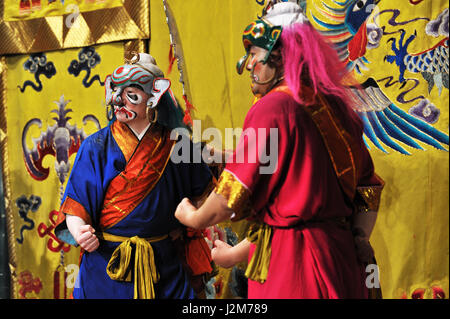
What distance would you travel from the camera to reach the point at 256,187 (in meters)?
1.54

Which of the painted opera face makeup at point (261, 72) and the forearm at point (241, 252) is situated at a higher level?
the painted opera face makeup at point (261, 72)

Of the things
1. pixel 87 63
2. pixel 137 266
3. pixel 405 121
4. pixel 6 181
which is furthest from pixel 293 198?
pixel 6 181

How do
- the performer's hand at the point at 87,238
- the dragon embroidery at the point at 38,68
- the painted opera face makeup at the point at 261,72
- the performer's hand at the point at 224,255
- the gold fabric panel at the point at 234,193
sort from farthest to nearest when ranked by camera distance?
the dragon embroidery at the point at 38,68
the performer's hand at the point at 87,238
the performer's hand at the point at 224,255
the painted opera face makeup at the point at 261,72
the gold fabric panel at the point at 234,193

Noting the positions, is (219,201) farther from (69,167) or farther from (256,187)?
(69,167)

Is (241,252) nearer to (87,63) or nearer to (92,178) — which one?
(92,178)

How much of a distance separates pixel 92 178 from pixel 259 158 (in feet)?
2.76

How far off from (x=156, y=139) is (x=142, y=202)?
0.80ft

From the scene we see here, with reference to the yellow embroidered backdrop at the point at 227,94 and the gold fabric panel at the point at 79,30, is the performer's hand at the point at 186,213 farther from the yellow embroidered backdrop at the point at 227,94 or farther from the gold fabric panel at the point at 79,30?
the gold fabric panel at the point at 79,30

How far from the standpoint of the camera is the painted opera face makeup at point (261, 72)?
1601mm

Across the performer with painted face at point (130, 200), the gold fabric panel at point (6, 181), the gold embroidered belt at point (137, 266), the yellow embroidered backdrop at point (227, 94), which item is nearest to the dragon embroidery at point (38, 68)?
the yellow embroidered backdrop at point (227, 94)

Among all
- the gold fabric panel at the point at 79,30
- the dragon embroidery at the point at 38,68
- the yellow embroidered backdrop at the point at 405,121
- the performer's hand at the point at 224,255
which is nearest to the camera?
the performer's hand at the point at 224,255

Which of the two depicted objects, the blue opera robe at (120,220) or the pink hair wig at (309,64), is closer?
the pink hair wig at (309,64)

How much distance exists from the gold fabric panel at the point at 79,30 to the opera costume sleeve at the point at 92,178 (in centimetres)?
111

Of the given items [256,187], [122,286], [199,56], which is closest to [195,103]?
[199,56]
